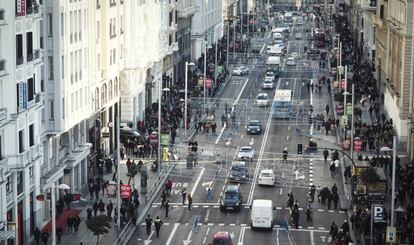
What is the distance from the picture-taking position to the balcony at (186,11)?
155938 mm

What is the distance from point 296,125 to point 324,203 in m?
37.0

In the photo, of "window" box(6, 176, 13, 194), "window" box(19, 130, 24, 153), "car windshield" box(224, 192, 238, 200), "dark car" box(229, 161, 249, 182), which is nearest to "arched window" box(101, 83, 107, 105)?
"dark car" box(229, 161, 249, 182)

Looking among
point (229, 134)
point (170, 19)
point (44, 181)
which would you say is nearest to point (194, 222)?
point (44, 181)

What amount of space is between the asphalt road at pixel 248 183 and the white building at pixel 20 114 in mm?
7841

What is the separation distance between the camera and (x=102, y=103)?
104m

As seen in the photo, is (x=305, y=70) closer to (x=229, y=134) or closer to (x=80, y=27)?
Result: (x=229, y=134)

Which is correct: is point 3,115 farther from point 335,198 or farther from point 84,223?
point 335,198

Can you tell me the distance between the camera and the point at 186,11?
160 metres

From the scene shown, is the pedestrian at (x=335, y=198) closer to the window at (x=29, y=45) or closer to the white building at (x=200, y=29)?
the window at (x=29, y=45)

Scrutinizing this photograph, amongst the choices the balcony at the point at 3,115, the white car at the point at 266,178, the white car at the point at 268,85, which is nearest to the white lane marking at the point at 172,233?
the balcony at the point at 3,115

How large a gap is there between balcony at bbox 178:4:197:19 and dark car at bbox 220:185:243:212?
232ft

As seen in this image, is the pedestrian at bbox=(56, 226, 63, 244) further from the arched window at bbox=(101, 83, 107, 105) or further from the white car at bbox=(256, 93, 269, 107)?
the white car at bbox=(256, 93, 269, 107)

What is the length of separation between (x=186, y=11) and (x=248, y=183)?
68.1m

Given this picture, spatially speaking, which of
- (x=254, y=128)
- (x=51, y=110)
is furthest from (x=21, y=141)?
(x=254, y=128)
